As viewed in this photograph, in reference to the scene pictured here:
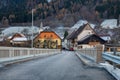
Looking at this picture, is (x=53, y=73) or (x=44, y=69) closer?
(x=53, y=73)

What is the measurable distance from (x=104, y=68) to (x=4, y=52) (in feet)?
34.2

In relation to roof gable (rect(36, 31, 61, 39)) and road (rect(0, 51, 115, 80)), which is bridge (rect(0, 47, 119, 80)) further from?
roof gable (rect(36, 31, 61, 39))

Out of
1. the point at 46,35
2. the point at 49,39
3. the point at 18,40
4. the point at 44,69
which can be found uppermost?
the point at 46,35

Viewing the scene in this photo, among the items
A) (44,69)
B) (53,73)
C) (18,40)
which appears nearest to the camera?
(53,73)

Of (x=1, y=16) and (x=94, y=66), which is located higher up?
(x=1, y=16)

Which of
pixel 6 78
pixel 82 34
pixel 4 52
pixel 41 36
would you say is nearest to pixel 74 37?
pixel 82 34

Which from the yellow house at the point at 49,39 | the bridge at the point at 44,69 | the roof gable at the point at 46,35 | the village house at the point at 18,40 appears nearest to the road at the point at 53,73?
the bridge at the point at 44,69

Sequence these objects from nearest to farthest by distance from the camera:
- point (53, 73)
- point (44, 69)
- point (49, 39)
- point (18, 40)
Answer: point (53, 73) < point (44, 69) < point (49, 39) < point (18, 40)

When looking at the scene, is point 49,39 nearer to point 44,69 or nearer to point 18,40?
point 18,40

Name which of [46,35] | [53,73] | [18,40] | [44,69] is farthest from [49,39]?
[53,73]

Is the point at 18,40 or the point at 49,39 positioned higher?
the point at 49,39

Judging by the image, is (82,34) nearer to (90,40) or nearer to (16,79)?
(90,40)

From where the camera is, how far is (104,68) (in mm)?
19562

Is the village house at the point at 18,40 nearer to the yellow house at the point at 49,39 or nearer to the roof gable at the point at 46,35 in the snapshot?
the yellow house at the point at 49,39
